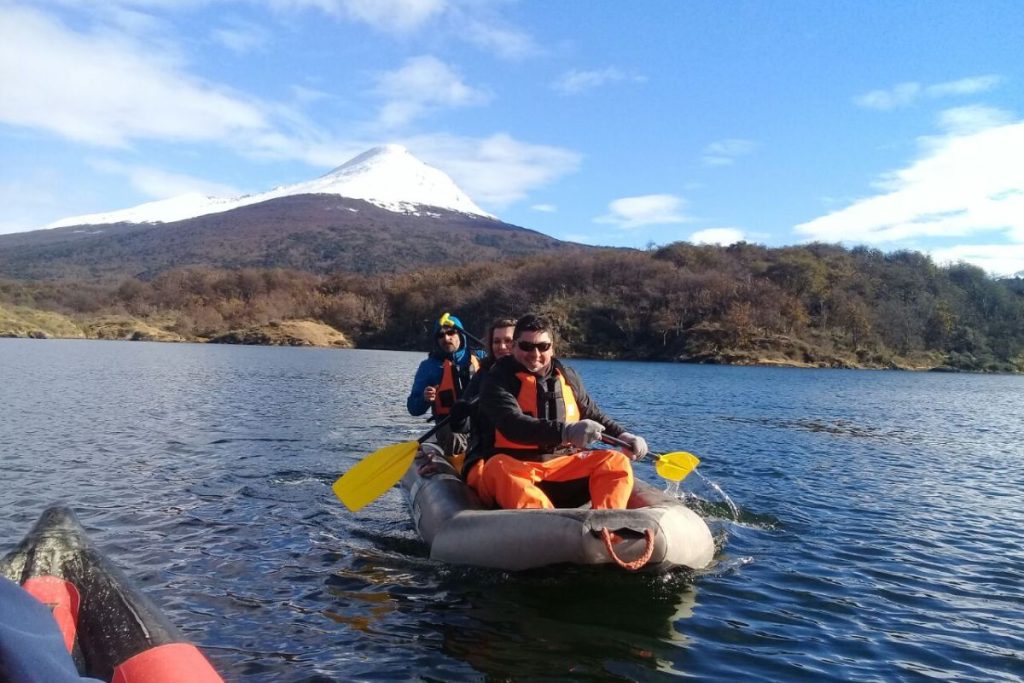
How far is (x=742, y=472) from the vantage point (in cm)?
1244

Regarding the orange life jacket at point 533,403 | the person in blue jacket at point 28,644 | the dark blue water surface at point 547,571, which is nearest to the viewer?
the person in blue jacket at point 28,644

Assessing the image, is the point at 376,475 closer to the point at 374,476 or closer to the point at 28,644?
the point at 374,476

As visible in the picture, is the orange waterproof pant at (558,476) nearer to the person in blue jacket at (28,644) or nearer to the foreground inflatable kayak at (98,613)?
the foreground inflatable kayak at (98,613)

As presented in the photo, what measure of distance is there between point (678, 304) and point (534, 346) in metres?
69.0

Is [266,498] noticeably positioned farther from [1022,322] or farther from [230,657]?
[1022,322]

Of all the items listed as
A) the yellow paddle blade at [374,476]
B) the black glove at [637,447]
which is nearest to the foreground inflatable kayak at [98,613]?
the black glove at [637,447]

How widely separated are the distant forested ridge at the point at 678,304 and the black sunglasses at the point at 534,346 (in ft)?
199

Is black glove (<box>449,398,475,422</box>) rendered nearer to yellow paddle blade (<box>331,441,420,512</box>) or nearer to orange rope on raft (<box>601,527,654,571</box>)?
yellow paddle blade (<box>331,441,420,512</box>)

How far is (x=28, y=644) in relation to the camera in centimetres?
174

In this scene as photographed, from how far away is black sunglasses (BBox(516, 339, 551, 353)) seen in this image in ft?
21.3

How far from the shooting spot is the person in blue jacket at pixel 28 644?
1.69 metres

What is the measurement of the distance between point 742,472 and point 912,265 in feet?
282

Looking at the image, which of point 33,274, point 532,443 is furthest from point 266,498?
point 33,274

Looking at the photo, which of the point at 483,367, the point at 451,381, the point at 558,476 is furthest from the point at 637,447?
the point at 451,381
